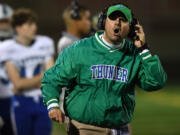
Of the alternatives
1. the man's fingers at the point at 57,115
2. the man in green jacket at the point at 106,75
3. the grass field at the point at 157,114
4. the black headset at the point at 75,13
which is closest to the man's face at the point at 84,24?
the black headset at the point at 75,13

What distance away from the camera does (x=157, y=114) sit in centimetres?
1402

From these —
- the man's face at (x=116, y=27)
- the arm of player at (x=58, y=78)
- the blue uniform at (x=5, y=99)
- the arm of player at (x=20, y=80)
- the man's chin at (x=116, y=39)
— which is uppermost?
the man's face at (x=116, y=27)

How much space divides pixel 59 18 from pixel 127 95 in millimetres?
21386

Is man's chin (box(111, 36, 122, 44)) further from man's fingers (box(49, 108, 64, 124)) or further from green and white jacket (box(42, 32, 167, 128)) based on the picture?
man's fingers (box(49, 108, 64, 124))

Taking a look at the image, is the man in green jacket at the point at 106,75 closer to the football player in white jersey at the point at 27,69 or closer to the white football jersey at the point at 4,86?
the football player in white jersey at the point at 27,69

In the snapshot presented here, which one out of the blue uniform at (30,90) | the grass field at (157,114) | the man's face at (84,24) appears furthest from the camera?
the grass field at (157,114)

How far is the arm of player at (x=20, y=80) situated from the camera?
665cm

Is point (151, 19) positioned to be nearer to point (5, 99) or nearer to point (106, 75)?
point (5, 99)

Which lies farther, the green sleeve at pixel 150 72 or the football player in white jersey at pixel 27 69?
the football player in white jersey at pixel 27 69

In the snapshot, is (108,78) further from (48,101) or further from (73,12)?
(73,12)

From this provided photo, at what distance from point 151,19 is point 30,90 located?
66.7 ft

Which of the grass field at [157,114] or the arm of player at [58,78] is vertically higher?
the arm of player at [58,78]

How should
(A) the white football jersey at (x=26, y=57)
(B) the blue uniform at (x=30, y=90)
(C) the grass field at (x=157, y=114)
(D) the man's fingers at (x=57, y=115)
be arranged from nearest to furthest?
1. (D) the man's fingers at (x=57, y=115)
2. (B) the blue uniform at (x=30, y=90)
3. (A) the white football jersey at (x=26, y=57)
4. (C) the grass field at (x=157, y=114)

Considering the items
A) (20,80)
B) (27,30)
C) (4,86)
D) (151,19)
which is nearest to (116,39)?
(20,80)
